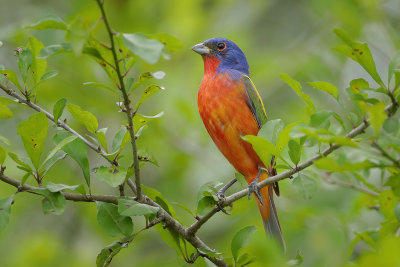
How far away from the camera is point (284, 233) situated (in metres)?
4.90

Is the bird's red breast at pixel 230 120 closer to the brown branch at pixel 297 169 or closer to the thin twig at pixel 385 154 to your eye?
the brown branch at pixel 297 169

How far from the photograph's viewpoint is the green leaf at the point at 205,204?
119 inches

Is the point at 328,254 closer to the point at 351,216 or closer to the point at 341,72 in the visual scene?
the point at 351,216

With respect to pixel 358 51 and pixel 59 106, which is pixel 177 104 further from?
pixel 358 51

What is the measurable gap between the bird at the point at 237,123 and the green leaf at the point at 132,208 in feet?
5.93

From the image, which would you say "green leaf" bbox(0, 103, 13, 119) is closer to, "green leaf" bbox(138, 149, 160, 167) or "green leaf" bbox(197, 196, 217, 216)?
"green leaf" bbox(138, 149, 160, 167)

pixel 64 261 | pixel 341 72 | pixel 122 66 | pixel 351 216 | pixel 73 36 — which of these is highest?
pixel 73 36

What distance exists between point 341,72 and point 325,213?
2508mm

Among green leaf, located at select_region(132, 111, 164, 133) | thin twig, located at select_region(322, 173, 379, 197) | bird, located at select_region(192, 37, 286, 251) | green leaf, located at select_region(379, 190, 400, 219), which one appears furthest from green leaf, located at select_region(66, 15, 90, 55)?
bird, located at select_region(192, 37, 286, 251)

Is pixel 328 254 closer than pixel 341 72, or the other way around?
pixel 328 254

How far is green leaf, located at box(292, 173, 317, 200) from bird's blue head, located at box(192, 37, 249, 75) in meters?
2.68

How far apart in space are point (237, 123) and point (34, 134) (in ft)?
6.94

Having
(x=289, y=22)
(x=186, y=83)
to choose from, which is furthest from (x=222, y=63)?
(x=289, y=22)

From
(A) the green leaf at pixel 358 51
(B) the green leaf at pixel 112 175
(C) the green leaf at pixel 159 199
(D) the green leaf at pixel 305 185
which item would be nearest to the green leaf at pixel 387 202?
(D) the green leaf at pixel 305 185
